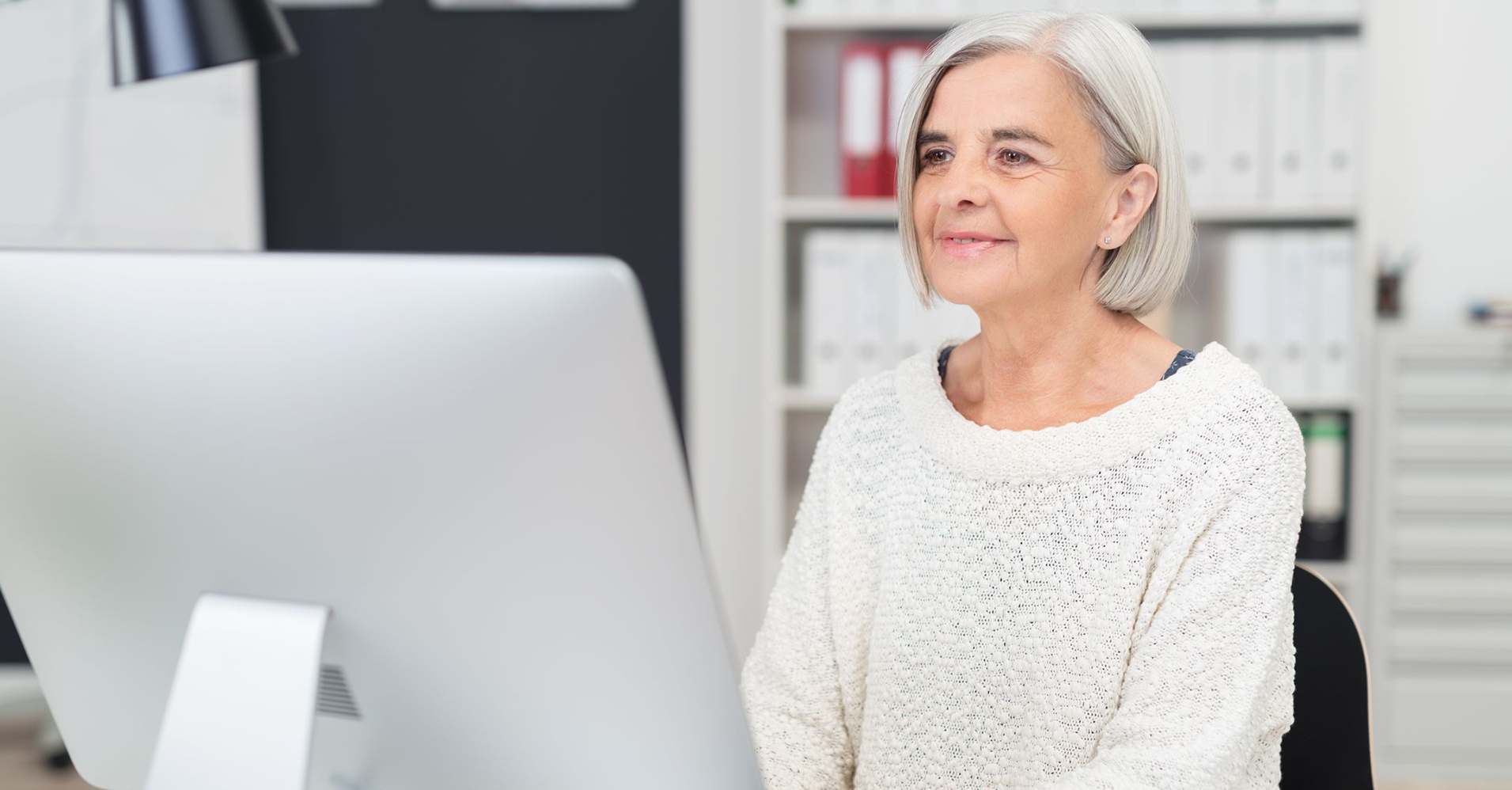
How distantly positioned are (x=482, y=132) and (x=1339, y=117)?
1879 millimetres

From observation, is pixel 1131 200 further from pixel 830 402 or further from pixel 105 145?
pixel 105 145

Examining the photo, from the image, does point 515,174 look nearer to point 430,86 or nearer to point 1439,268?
point 430,86

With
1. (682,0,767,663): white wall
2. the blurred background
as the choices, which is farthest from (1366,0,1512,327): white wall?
(682,0,767,663): white wall

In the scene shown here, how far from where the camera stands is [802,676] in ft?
3.99

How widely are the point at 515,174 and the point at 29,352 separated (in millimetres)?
2455

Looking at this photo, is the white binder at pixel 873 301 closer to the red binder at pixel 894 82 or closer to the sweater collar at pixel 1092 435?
the red binder at pixel 894 82

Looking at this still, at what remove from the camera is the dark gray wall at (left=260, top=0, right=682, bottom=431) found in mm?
3102

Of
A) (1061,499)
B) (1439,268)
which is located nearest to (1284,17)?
(1439,268)

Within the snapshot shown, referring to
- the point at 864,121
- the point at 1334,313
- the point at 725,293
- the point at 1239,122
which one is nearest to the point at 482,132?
the point at 725,293

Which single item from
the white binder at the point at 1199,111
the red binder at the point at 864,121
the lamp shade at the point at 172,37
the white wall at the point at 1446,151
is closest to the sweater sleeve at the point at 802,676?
the lamp shade at the point at 172,37

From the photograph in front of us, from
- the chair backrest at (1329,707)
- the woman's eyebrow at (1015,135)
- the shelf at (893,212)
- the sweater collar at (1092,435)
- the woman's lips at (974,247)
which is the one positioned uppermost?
the woman's eyebrow at (1015,135)

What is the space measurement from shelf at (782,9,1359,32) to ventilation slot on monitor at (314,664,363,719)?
2157 mm

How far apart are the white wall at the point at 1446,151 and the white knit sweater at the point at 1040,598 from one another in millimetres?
2119

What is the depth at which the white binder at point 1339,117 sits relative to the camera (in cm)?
260
